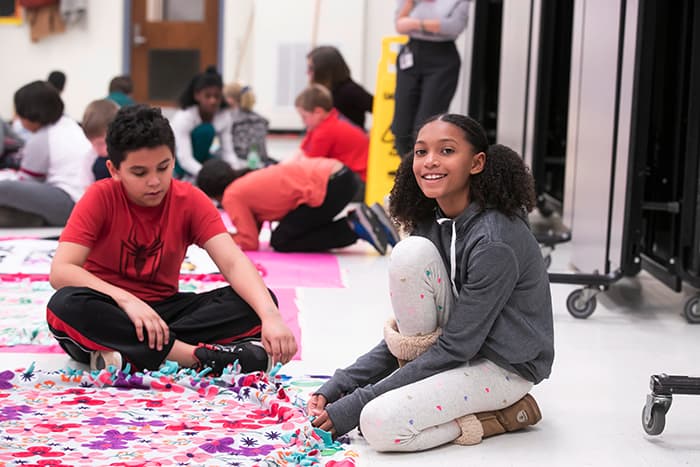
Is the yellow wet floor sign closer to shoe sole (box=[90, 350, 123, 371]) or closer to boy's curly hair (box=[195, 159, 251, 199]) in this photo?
boy's curly hair (box=[195, 159, 251, 199])

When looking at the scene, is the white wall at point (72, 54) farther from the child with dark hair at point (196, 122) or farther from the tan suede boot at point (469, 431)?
the tan suede boot at point (469, 431)

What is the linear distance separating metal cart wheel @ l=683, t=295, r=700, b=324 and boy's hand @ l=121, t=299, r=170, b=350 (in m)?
1.82

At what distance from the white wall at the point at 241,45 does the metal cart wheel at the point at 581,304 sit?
699 cm

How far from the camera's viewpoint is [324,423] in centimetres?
215

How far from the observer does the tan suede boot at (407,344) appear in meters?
2.23

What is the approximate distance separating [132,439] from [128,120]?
2.78ft

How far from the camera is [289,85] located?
1053 centimetres

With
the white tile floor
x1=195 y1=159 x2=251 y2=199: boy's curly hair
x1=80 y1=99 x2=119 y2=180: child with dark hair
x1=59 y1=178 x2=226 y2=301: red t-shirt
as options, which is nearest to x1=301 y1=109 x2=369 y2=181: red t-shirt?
x1=195 y1=159 x2=251 y2=199: boy's curly hair

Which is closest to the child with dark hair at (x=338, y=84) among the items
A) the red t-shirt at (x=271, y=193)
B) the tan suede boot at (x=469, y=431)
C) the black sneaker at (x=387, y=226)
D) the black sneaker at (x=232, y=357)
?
the black sneaker at (x=387, y=226)

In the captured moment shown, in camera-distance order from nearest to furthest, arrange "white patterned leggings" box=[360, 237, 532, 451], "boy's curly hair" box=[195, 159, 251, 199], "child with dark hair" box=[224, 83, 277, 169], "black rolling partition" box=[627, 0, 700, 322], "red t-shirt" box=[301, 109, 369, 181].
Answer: "white patterned leggings" box=[360, 237, 532, 451] < "black rolling partition" box=[627, 0, 700, 322] < "boy's curly hair" box=[195, 159, 251, 199] < "red t-shirt" box=[301, 109, 369, 181] < "child with dark hair" box=[224, 83, 277, 169]

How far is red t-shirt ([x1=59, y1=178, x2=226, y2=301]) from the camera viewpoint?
8.74 feet

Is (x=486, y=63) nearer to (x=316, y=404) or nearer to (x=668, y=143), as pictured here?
(x=668, y=143)

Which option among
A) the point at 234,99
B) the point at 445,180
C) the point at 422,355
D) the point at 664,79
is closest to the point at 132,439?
the point at 422,355

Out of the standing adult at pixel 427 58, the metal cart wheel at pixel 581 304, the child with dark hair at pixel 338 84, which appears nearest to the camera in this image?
the metal cart wheel at pixel 581 304
